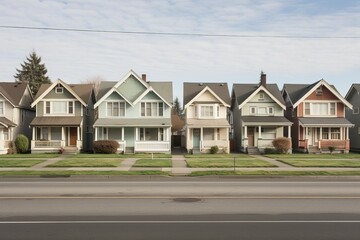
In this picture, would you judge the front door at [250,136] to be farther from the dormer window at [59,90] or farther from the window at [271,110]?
the dormer window at [59,90]

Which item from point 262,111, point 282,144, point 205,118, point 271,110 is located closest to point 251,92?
point 262,111

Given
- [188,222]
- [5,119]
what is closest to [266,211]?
[188,222]

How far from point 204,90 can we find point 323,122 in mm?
13204

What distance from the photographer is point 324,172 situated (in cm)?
2156

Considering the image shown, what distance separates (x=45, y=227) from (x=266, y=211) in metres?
5.47

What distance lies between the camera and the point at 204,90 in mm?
43406

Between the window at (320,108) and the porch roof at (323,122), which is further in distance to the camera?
the window at (320,108)

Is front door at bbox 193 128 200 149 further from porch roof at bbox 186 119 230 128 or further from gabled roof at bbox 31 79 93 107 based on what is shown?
gabled roof at bbox 31 79 93 107

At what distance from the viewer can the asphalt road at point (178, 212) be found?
8164 millimetres

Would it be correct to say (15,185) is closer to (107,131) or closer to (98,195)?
(98,195)

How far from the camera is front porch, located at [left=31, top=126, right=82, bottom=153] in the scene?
40906mm

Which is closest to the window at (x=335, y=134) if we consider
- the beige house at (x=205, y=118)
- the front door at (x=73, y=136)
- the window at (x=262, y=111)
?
the window at (x=262, y=111)

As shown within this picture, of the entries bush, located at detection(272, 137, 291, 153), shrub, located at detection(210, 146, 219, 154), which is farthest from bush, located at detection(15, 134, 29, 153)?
bush, located at detection(272, 137, 291, 153)

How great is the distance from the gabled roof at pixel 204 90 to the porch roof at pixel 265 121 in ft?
9.54
